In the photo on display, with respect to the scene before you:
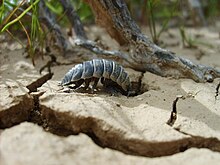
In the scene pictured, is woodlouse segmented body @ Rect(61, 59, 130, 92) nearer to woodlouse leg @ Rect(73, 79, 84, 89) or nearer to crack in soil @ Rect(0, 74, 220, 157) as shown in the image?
woodlouse leg @ Rect(73, 79, 84, 89)

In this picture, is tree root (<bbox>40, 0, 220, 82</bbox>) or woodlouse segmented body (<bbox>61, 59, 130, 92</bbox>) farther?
tree root (<bbox>40, 0, 220, 82</bbox>)

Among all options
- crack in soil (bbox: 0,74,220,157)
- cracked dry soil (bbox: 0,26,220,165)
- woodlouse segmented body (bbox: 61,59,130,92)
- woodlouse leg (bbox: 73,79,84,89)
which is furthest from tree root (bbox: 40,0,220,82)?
crack in soil (bbox: 0,74,220,157)

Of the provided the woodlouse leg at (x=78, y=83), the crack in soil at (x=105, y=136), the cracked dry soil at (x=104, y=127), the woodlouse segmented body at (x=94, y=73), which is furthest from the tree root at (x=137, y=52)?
the crack in soil at (x=105, y=136)

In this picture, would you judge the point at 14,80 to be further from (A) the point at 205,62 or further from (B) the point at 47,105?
(A) the point at 205,62

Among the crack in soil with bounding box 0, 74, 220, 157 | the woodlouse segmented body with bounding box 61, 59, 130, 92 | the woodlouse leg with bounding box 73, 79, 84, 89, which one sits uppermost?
the woodlouse segmented body with bounding box 61, 59, 130, 92

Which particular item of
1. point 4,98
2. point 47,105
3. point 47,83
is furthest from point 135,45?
point 4,98

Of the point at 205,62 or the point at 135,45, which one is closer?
the point at 135,45

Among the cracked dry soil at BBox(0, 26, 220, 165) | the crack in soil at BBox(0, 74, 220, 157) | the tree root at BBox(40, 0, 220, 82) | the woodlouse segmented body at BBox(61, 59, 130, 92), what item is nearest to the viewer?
the cracked dry soil at BBox(0, 26, 220, 165)

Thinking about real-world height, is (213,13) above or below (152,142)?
above
